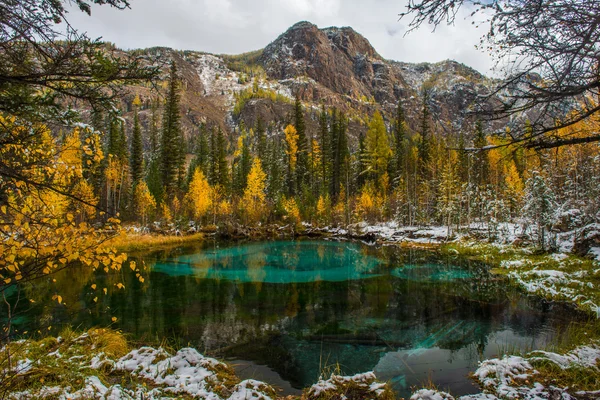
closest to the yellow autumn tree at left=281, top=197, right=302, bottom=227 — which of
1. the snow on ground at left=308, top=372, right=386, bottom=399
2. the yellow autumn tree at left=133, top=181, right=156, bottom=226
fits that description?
the yellow autumn tree at left=133, top=181, right=156, bottom=226

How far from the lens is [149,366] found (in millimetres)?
4543

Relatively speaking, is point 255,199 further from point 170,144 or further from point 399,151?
point 399,151

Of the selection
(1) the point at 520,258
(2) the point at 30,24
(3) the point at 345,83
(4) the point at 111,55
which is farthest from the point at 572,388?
(3) the point at 345,83

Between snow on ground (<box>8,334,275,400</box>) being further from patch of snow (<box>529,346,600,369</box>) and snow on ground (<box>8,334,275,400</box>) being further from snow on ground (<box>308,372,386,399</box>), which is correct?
patch of snow (<box>529,346,600,369</box>)

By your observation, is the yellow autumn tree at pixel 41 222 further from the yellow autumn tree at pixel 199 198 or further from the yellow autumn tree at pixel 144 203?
the yellow autumn tree at pixel 199 198

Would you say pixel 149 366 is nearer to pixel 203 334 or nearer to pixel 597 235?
pixel 203 334

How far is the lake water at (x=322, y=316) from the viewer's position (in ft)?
20.6

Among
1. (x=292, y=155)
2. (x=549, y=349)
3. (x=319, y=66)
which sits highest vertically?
(x=319, y=66)

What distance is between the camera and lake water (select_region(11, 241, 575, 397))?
6293 millimetres

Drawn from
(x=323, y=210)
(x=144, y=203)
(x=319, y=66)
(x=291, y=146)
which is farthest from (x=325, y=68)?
(x=144, y=203)

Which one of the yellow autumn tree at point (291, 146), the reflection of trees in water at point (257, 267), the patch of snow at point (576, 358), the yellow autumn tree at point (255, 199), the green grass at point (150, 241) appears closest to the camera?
the patch of snow at point (576, 358)

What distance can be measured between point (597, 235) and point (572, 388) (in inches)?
457

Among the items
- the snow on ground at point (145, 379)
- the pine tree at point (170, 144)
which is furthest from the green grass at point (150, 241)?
the snow on ground at point (145, 379)

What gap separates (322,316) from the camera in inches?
362
